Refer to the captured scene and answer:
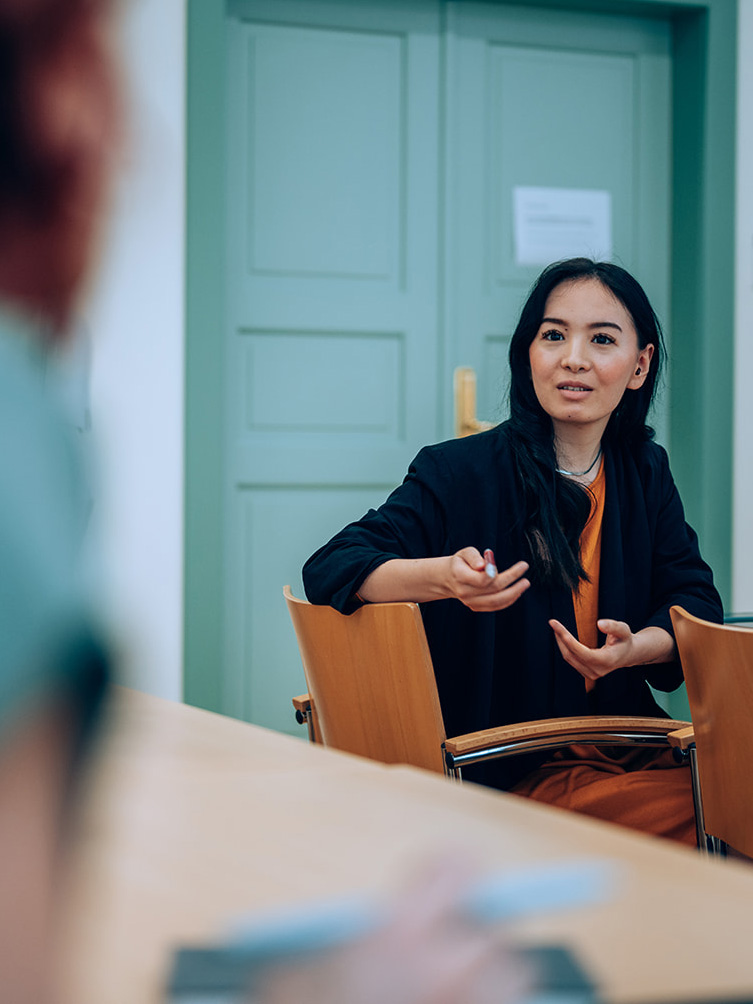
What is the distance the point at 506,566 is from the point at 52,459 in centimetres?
160

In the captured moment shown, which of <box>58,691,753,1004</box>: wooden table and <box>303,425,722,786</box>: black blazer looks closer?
<box>58,691,753,1004</box>: wooden table

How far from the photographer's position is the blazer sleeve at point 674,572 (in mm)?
1929

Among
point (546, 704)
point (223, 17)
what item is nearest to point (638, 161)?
point (223, 17)

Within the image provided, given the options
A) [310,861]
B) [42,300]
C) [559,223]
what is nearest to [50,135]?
[42,300]

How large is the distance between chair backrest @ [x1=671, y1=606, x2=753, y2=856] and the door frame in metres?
1.86

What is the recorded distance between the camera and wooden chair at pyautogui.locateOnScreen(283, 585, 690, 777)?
5.02 feet

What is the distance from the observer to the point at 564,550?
6.19ft

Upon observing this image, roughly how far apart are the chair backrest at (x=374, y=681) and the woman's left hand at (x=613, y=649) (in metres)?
0.21

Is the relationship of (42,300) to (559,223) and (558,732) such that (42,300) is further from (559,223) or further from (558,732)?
(559,223)

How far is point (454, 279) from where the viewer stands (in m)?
3.40

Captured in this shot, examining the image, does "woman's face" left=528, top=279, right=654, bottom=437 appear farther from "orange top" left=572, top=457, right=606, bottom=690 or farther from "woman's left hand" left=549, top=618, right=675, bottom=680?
"woman's left hand" left=549, top=618, right=675, bottom=680

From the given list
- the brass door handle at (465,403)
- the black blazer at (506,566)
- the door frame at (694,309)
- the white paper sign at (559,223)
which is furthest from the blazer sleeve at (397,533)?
the white paper sign at (559,223)

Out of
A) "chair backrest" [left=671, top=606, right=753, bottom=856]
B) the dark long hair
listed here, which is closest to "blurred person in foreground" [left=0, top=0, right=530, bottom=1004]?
"chair backrest" [left=671, top=606, right=753, bottom=856]

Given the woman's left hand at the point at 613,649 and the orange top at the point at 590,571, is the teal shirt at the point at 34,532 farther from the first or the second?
the orange top at the point at 590,571
